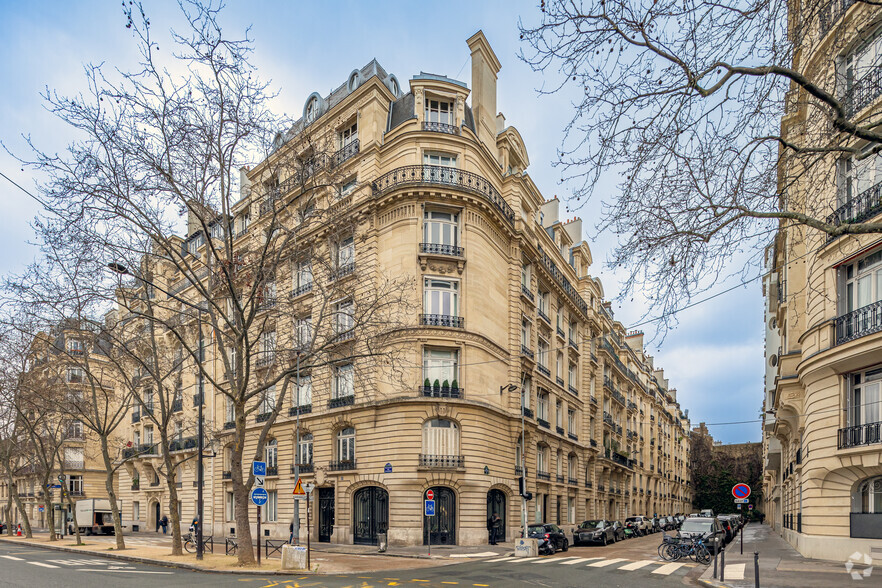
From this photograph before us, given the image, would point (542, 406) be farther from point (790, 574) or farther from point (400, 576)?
point (400, 576)

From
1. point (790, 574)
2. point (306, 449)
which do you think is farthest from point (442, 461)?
point (790, 574)

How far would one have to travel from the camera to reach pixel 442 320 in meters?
31.1

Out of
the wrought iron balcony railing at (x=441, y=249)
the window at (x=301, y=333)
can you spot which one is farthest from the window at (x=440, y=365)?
the window at (x=301, y=333)

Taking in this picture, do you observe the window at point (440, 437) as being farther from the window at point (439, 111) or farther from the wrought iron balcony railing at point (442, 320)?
the window at point (439, 111)

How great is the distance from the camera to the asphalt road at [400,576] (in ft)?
49.8

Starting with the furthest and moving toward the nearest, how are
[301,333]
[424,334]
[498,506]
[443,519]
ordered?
[498,506]
[424,334]
[443,519]
[301,333]

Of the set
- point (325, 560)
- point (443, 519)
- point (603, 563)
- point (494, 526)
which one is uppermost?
point (603, 563)

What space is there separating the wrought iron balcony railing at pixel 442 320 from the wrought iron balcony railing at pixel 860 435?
16.9 m

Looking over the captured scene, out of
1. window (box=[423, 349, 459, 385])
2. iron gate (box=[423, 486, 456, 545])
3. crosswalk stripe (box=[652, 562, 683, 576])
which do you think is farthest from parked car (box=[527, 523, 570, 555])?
window (box=[423, 349, 459, 385])

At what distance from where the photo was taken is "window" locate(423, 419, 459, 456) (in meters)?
29.9

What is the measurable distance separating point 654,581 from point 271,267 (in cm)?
1526

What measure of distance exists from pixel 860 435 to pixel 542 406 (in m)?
23.4

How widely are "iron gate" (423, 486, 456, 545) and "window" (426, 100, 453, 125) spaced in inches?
770

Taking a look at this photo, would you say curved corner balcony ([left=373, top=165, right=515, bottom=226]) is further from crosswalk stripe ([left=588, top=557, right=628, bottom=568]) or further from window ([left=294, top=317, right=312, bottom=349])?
crosswalk stripe ([left=588, top=557, right=628, bottom=568])
